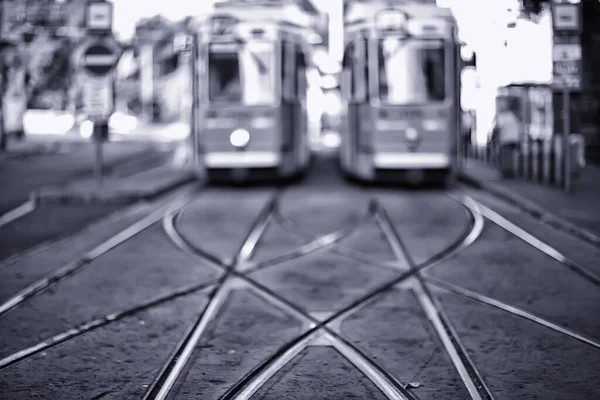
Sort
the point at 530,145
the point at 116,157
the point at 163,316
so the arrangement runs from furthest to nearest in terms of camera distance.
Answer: the point at 116,157
the point at 530,145
the point at 163,316

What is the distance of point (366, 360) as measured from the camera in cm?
584

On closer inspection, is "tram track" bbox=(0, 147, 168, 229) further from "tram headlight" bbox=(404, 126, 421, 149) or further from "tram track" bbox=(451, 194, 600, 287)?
"tram track" bbox=(451, 194, 600, 287)

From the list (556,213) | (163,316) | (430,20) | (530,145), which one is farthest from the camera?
(530,145)

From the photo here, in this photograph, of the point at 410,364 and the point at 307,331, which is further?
the point at 307,331

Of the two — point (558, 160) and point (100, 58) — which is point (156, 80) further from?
point (100, 58)

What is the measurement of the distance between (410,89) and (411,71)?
29 centimetres

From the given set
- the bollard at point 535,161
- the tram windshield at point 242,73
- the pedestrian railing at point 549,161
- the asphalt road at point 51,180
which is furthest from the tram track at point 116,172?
the bollard at point 535,161

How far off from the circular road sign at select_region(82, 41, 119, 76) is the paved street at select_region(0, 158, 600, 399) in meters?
3.03

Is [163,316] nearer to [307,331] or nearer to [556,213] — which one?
[307,331]

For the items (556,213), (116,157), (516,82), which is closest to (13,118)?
(116,157)

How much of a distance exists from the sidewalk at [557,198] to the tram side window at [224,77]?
468cm

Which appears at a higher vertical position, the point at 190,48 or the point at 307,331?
the point at 190,48

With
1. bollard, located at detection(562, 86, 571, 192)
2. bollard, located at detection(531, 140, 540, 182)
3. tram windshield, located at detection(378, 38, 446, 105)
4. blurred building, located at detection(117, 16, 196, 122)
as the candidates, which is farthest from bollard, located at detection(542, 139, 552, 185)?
blurred building, located at detection(117, 16, 196, 122)

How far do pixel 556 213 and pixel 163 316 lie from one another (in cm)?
735
